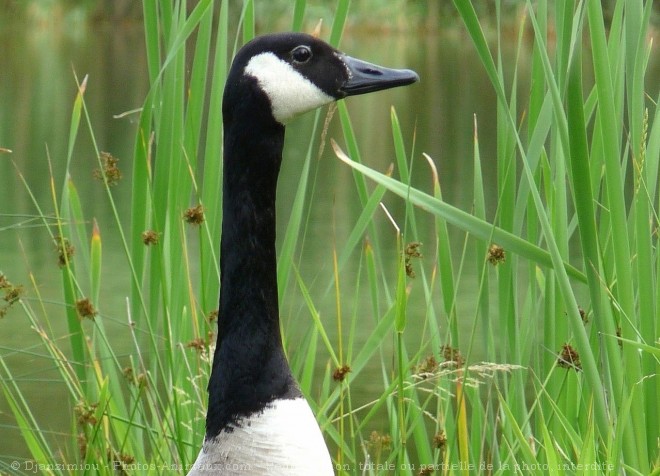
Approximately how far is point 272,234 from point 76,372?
0.72 meters

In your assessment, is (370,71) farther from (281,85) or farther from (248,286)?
(248,286)

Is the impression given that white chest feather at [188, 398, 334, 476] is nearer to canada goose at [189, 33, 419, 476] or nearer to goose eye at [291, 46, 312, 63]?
canada goose at [189, 33, 419, 476]

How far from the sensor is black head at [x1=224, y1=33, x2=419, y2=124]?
188cm

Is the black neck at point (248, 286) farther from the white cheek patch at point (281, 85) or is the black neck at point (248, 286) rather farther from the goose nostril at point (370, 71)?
the goose nostril at point (370, 71)

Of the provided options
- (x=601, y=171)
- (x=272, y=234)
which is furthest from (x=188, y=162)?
(x=601, y=171)

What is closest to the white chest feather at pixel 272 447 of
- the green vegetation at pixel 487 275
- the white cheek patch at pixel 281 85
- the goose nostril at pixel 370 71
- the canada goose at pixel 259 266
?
the canada goose at pixel 259 266

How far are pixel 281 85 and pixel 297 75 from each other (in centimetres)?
5

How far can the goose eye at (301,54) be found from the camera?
6.41 feet

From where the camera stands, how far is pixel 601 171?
2219 millimetres

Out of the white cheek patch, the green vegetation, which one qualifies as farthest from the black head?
the green vegetation

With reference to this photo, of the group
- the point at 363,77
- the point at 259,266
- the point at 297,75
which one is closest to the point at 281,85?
the point at 297,75

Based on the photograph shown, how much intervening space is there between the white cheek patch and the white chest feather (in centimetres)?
52

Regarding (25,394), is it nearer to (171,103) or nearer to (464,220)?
(171,103)

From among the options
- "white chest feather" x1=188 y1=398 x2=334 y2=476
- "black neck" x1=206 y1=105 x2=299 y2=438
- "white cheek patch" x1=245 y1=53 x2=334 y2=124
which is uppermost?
"white cheek patch" x1=245 y1=53 x2=334 y2=124
